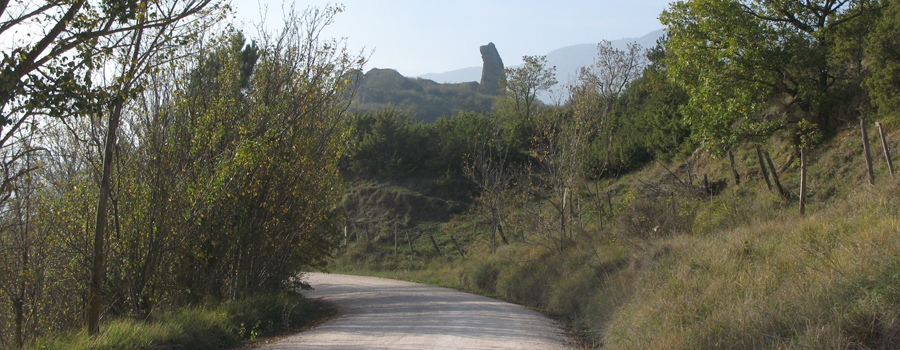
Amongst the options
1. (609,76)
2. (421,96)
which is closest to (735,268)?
(609,76)

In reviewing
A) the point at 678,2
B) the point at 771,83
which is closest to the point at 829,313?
the point at 771,83

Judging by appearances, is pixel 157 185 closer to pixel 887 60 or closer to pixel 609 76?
pixel 887 60

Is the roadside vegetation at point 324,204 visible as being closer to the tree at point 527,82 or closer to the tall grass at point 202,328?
the tall grass at point 202,328

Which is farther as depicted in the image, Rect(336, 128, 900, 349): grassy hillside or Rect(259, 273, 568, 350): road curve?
Rect(259, 273, 568, 350): road curve

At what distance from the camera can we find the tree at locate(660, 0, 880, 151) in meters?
15.8

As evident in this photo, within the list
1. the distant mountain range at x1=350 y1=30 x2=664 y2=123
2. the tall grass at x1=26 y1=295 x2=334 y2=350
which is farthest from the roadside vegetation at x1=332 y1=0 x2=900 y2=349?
the distant mountain range at x1=350 y1=30 x2=664 y2=123

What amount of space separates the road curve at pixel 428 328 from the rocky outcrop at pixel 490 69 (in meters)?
137

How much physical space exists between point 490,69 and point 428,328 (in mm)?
151887

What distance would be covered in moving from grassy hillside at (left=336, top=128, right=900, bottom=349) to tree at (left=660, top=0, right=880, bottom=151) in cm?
217

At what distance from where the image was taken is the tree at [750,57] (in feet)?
52.0

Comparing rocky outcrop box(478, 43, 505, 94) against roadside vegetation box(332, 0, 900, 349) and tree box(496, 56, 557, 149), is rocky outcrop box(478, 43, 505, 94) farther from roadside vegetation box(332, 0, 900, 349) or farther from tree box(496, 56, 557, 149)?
roadside vegetation box(332, 0, 900, 349)

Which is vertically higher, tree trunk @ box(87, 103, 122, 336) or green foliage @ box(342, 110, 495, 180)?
Answer: green foliage @ box(342, 110, 495, 180)

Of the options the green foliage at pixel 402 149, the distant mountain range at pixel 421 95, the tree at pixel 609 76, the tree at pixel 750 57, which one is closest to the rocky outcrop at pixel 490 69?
the distant mountain range at pixel 421 95

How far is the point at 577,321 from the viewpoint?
11.8 metres
